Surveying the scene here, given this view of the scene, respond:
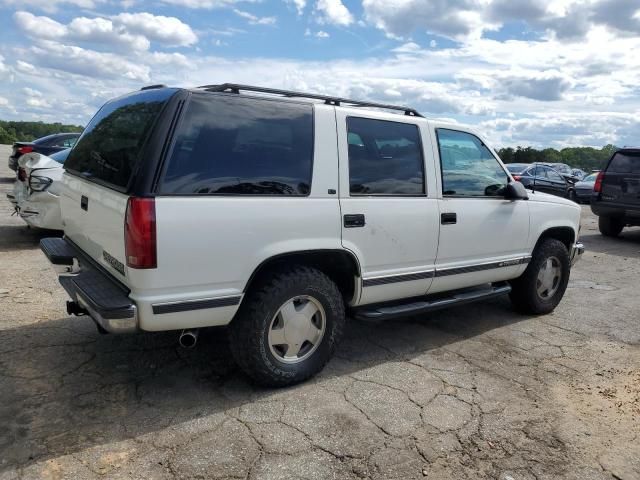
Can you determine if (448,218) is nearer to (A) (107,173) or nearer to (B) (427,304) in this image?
(B) (427,304)

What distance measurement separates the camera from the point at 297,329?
3.53 m

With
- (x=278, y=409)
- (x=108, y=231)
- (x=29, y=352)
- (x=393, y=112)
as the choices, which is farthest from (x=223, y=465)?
(x=393, y=112)

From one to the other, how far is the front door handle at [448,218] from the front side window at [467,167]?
176mm

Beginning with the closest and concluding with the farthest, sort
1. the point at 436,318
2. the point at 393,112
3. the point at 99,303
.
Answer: the point at 99,303
the point at 393,112
the point at 436,318

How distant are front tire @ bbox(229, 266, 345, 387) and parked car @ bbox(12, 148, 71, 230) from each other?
→ 16.4ft

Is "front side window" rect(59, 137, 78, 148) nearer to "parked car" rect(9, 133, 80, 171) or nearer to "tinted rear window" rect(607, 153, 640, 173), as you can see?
"parked car" rect(9, 133, 80, 171)

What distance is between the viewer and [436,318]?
207 inches

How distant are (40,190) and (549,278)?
643 centimetres

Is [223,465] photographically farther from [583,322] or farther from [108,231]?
[583,322]

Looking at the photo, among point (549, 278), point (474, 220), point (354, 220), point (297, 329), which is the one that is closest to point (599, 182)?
point (549, 278)

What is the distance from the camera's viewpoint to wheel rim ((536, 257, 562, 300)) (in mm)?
5332

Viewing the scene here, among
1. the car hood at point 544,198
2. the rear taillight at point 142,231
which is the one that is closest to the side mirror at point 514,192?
the car hood at point 544,198

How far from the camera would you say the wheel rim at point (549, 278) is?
533cm

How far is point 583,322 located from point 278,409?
3.59 m
